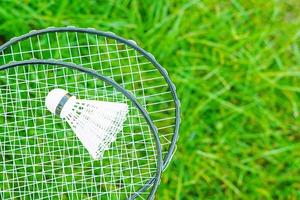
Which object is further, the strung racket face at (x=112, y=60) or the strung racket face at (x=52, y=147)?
the strung racket face at (x=112, y=60)

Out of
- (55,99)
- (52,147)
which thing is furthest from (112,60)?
(55,99)

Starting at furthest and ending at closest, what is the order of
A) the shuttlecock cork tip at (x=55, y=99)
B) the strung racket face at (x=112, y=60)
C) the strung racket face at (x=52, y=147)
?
1. the strung racket face at (x=112, y=60)
2. the strung racket face at (x=52, y=147)
3. the shuttlecock cork tip at (x=55, y=99)

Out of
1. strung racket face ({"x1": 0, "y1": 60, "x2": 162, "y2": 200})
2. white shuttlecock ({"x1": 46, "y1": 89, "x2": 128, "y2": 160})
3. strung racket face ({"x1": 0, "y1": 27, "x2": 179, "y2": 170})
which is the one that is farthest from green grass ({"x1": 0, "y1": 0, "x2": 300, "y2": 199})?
white shuttlecock ({"x1": 46, "y1": 89, "x2": 128, "y2": 160})

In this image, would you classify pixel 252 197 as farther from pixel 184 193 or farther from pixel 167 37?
pixel 167 37

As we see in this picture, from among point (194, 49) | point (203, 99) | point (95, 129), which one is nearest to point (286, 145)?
point (203, 99)

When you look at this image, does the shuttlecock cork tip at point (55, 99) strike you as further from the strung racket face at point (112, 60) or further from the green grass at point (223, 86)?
the green grass at point (223, 86)

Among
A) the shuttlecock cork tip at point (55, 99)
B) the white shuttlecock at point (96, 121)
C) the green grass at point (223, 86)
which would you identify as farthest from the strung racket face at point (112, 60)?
the shuttlecock cork tip at point (55, 99)
